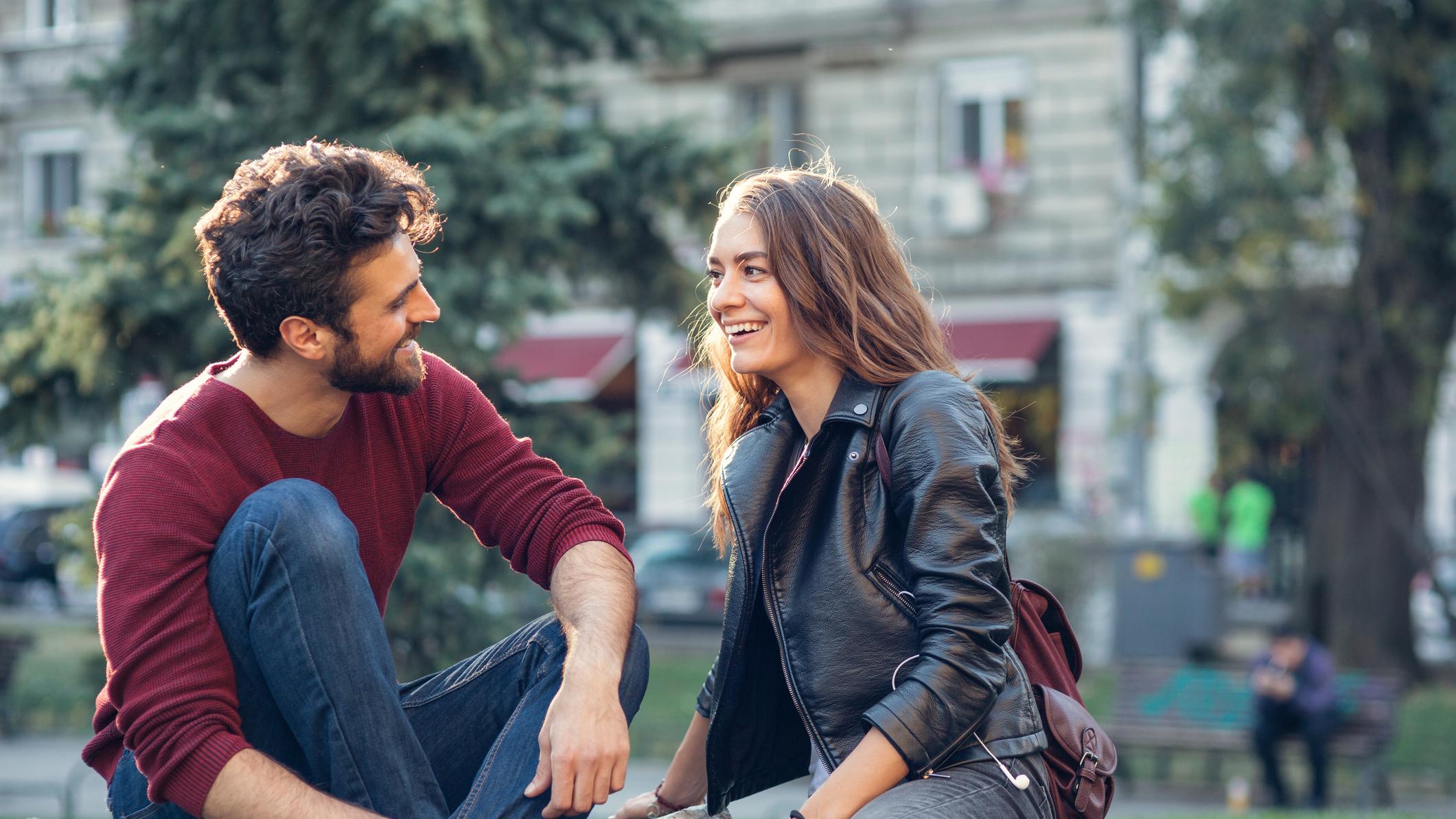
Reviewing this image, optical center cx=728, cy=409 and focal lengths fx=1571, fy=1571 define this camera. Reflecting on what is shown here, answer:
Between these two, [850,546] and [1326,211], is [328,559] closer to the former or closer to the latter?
[850,546]

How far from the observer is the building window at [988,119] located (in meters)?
20.5

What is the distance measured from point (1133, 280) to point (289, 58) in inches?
523

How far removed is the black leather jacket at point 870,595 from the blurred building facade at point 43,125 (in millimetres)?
23225

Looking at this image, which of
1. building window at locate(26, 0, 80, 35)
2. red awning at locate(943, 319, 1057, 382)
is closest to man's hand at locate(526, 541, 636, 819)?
red awning at locate(943, 319, 1057, 382)

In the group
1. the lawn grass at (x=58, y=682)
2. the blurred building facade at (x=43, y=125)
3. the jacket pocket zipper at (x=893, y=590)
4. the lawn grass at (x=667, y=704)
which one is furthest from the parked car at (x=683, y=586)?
the jacket pocket zipper at (x=893, y=590)

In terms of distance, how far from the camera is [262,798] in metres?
2.65

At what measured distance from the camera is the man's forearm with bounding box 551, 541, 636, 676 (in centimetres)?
293

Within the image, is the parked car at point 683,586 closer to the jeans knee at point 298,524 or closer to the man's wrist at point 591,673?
the man's wrist at point 591,673

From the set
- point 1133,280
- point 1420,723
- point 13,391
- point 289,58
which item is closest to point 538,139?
point 289,58

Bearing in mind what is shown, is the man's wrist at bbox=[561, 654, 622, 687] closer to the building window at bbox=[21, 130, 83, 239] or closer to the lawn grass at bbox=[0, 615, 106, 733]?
the lawn grass at bbox=[0, 615, 106, 733]

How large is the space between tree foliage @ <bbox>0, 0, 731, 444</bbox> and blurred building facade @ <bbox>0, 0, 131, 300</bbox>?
16258mm

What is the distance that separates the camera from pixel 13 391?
832cm

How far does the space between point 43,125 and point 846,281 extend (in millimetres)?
24804

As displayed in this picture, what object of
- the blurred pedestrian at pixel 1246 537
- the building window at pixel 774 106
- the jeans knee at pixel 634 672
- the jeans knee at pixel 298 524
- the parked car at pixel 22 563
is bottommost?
the parked car at pixel 22 563
